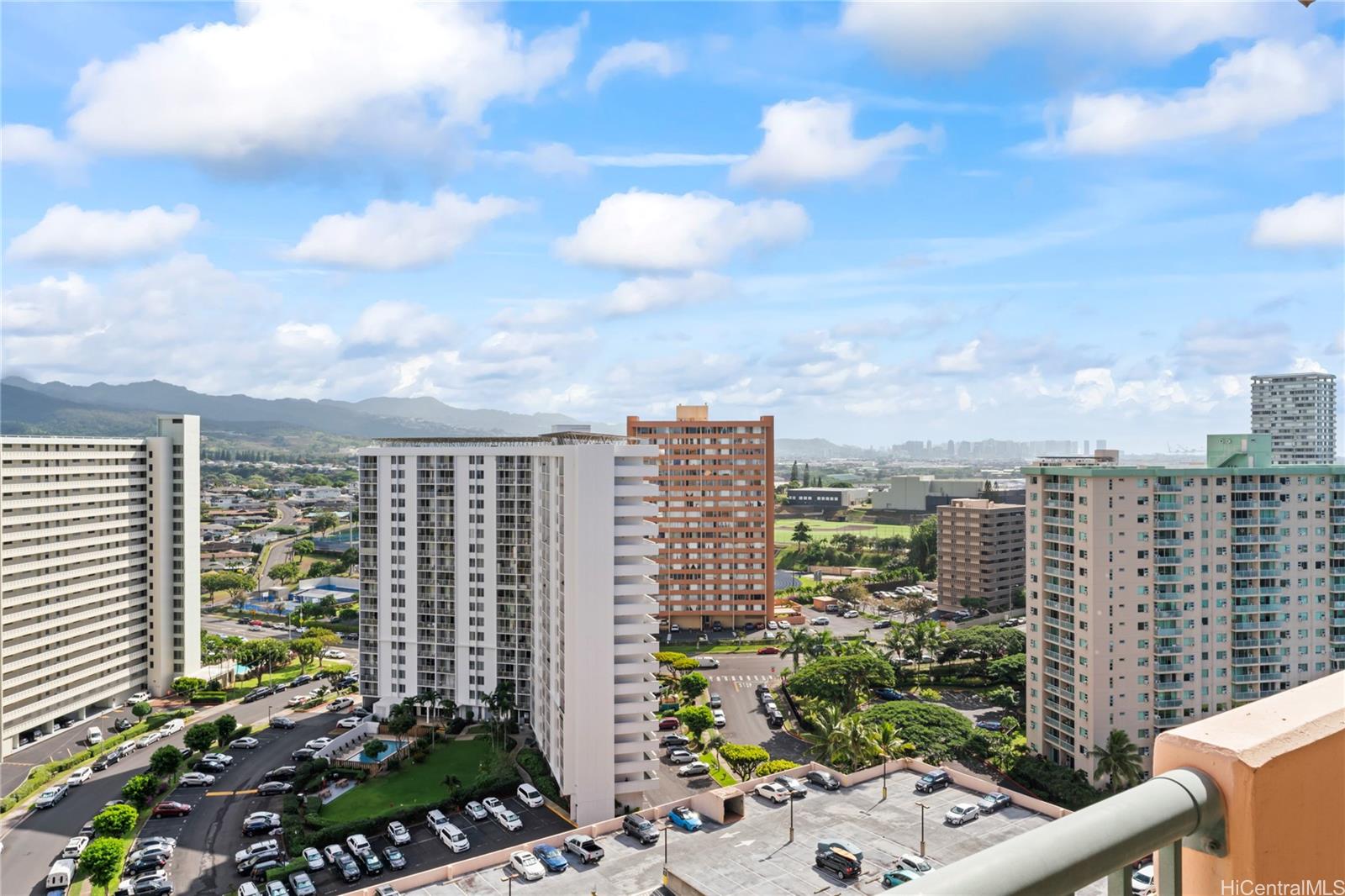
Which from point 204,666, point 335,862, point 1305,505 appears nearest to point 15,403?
point 204,666

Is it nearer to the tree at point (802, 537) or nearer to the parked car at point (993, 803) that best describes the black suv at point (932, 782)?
the parked car at point (993, 803)

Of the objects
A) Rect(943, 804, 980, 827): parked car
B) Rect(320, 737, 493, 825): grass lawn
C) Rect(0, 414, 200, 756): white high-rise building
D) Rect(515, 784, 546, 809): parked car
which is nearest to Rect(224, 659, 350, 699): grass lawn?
Rect(0, 414, 200, 756): white high-rise building

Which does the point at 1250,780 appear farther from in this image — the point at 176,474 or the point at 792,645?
the point at 176,474

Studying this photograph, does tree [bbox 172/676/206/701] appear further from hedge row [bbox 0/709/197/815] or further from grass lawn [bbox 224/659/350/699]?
hedge row [bbox 0/709/197/815]

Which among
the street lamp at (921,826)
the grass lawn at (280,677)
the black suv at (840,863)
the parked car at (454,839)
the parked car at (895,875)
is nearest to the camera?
the parked car at (895,875)

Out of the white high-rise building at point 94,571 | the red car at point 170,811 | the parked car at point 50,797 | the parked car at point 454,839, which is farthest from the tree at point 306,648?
the parked car at point 454,839

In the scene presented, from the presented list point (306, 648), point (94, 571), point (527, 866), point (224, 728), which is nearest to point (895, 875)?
point (527, 866)

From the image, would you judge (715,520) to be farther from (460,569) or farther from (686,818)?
(686,818)
